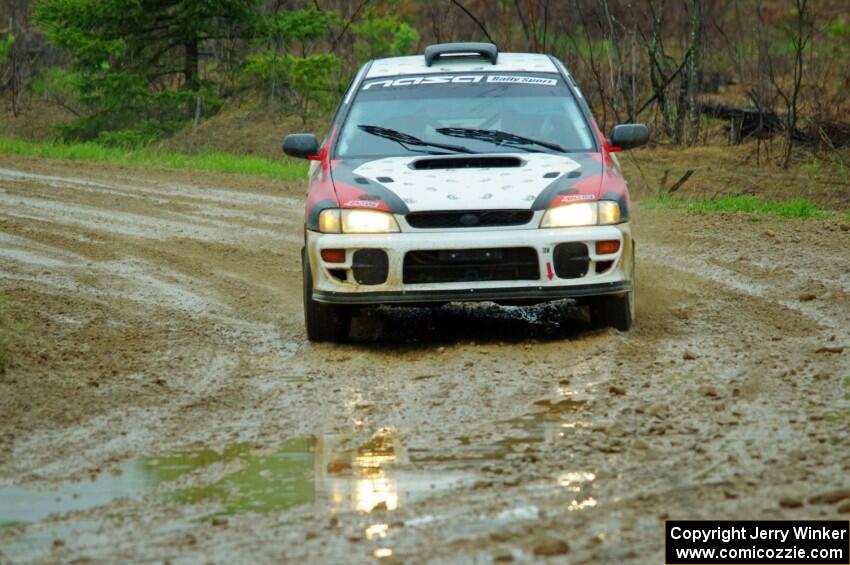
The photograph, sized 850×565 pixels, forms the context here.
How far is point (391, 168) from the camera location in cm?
862

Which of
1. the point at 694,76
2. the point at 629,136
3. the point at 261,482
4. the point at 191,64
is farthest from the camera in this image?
the point at 191,64

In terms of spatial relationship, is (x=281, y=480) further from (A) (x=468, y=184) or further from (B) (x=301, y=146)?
(B) (x=301, y=146)

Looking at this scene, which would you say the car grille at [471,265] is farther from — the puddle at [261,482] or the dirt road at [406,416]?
the puddle at [261,482]

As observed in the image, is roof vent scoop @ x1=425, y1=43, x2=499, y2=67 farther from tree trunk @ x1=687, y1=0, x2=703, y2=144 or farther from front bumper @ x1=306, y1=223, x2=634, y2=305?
tree trunk @ x1=687, y1=0, x2=703, y2=144

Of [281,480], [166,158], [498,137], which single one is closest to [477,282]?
[498,137]

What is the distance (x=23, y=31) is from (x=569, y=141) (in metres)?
27.2

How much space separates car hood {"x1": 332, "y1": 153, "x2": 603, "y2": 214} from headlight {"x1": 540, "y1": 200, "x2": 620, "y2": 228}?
5cm

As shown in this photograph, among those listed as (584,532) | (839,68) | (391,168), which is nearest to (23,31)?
(839,68)

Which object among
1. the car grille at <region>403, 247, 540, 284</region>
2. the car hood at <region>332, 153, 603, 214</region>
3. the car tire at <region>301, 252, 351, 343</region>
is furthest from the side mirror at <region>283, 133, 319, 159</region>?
the car grille at <region>403, 247, 540, 284</region>

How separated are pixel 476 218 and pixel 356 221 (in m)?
0.70

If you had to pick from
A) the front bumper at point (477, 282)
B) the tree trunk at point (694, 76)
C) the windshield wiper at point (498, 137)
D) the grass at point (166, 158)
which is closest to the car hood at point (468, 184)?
the front bumper at point (477, 282)

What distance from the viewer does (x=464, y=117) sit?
934 cm

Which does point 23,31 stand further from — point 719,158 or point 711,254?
point 711,254

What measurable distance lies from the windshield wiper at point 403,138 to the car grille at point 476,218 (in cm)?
90
